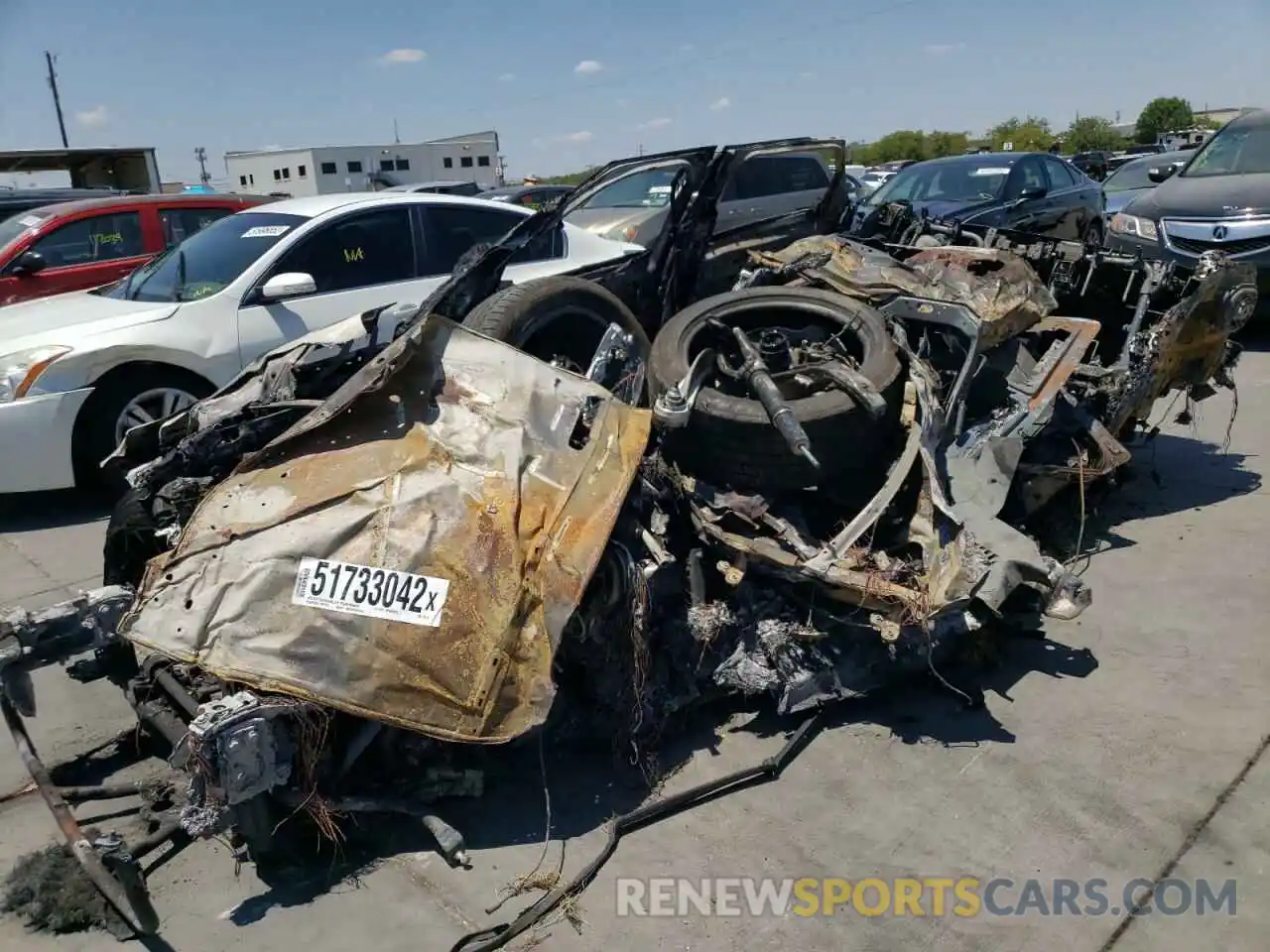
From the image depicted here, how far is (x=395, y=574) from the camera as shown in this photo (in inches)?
114

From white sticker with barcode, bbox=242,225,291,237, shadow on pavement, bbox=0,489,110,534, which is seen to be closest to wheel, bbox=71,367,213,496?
shadow on pavement, bbox=0,489,110,534

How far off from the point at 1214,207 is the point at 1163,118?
47070 millimetres

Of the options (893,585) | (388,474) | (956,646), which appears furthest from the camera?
(956,646)

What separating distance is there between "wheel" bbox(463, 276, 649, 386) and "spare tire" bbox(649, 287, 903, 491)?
0.47m

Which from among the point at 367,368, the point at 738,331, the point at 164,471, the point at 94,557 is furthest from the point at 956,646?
the point at 94,557

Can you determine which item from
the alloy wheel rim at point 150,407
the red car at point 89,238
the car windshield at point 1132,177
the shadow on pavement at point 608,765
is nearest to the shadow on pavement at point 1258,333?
the car windshield at point 1132,177

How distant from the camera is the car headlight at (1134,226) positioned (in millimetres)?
9430

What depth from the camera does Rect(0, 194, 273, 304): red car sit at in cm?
805

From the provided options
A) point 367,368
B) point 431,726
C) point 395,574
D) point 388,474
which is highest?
point 367,368

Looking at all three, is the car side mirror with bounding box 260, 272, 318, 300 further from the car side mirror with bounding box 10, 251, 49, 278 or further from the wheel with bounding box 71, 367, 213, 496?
the car side mirror with bounding box 10, 251, 49, 278

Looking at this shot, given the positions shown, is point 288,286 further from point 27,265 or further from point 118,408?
point 27,265

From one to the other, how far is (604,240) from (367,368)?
4181mm

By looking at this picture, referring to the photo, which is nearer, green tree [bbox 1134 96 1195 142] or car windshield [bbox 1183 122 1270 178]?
car windshield [bbox 1183 122 1270 178]

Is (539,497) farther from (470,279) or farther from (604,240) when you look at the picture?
(604,240)
